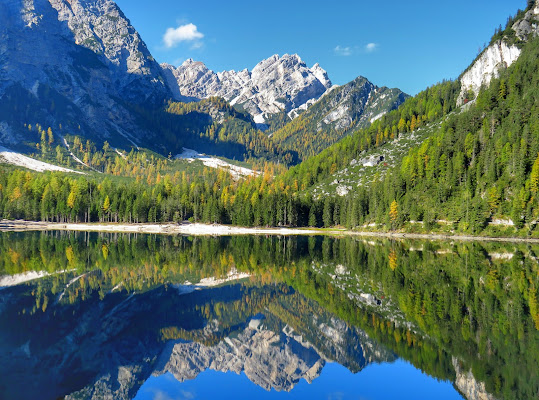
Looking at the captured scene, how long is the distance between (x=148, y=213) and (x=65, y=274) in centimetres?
11323

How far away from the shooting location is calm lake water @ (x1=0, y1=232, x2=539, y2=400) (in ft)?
50.1

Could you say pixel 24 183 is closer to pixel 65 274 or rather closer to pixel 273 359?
pixel 65 274

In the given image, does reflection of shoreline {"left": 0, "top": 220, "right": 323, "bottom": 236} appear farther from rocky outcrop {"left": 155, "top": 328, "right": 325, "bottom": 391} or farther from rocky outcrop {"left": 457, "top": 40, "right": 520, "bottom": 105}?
rocky outcrop {"left": 457, "top": 40, "right": 520, "bottom": 105}

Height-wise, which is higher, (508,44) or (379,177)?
(508,44)

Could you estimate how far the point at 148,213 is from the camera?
14575 centimetres

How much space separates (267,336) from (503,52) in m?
222

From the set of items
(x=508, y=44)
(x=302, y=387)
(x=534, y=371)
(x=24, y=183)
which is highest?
(x=508, y=44)

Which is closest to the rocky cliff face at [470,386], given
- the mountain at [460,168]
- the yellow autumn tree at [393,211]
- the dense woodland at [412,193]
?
the mountain at [460,168]

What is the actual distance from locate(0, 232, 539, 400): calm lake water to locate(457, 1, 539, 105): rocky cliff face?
189 metres

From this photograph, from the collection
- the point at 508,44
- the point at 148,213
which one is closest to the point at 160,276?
the point at 148,213

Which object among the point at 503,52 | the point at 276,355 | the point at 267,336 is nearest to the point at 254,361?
the point at 276,355

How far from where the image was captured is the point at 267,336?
23.0m

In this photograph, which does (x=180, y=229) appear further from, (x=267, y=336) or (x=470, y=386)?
(x=470, y=386)

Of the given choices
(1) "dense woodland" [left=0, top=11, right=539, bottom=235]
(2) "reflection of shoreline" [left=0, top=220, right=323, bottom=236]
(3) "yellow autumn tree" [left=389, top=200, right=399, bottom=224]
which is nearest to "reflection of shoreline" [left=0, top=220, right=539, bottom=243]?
(2) "reflection of shoreline" [left=0, top=220, right=323, bottom=236]
